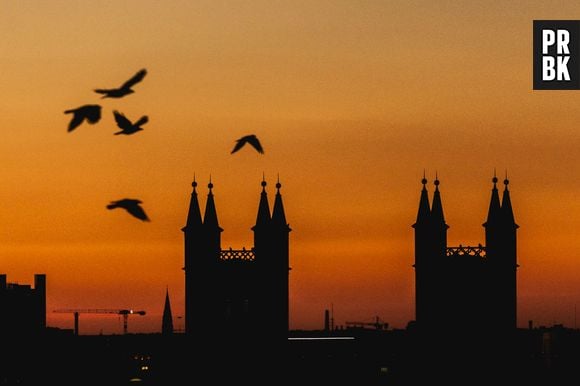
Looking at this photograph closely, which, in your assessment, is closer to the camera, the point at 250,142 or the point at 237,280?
the point at 250,142

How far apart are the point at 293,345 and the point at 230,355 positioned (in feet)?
66.1

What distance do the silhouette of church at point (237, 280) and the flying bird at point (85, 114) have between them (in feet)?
291

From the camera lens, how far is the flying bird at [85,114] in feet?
84.5

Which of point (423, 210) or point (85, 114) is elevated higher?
point (423, 210)

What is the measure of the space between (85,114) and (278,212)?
8944 centimetres

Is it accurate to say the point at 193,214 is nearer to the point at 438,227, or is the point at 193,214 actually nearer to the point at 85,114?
the point at 438,227

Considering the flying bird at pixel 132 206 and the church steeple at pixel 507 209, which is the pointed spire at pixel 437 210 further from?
the flying bird at pixel 132 206

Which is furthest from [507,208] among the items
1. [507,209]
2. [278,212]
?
[278,212]

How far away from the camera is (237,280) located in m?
120

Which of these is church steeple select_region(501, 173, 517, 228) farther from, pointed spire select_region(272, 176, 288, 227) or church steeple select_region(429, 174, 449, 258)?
pointed spire select_region(272, 176, 288, 227)

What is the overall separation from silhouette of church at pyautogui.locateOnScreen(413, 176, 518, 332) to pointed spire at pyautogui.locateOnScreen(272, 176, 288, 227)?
8.21 metres

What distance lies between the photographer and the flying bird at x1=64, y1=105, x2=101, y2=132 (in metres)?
25.8

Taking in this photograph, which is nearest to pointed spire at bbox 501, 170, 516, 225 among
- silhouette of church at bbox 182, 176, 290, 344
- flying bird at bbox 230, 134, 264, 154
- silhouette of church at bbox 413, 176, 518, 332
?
silhouette of church at bbox 413, 176, 518, 332

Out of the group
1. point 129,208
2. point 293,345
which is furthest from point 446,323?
point 129,208
